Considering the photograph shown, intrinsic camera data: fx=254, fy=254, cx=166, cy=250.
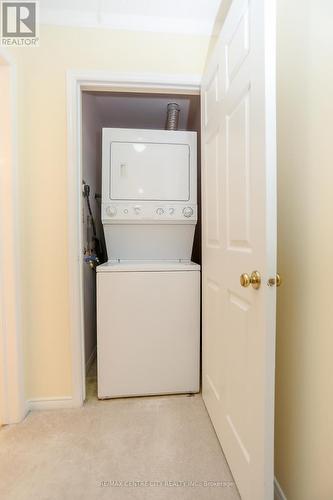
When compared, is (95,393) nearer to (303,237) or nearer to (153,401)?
(153,401)

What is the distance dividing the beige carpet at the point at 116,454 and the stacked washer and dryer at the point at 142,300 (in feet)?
0.56

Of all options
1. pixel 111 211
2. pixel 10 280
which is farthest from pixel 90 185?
pixel 10 280

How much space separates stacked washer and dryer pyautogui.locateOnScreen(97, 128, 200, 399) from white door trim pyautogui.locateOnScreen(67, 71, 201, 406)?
13cm

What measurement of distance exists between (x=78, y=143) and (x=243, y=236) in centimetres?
122

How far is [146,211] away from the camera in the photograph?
6.23 feet

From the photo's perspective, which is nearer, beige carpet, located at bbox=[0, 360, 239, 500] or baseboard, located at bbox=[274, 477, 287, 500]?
baseboard, located at bbox=[274, 477, 287, 500]

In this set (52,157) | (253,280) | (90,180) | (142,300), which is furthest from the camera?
(90,180)

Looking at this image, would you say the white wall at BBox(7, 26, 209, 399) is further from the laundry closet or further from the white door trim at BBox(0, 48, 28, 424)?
the laundry closet

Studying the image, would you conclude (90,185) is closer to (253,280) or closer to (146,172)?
(146,172)

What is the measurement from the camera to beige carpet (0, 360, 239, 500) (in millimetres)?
1095

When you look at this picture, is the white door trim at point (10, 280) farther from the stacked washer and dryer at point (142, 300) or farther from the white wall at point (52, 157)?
the stacked washer and dryer at point (142, 300)

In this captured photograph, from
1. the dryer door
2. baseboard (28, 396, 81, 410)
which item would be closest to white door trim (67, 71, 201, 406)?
baseboard (28, 396, 81, 410)

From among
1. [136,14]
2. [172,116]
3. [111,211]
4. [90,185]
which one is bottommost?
[111,211]

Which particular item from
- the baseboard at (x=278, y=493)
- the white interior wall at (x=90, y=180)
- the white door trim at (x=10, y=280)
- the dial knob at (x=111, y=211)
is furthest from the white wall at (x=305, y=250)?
the white interior wall at (x=90, y=180)
